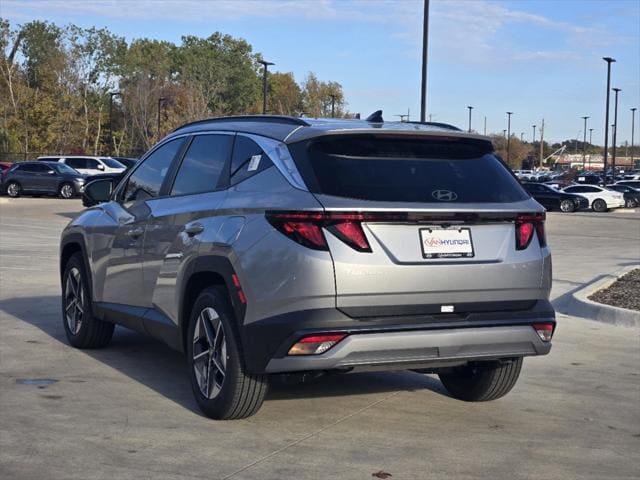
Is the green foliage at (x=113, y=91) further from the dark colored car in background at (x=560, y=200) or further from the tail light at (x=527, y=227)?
the tail light at (x=527, y=227)

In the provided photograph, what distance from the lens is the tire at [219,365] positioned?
5.79m

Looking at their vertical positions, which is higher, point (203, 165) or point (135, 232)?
point (203, 165)

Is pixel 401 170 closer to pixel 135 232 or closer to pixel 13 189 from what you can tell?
pixel 135 232

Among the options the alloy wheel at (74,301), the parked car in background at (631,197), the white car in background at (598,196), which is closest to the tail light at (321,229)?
the alloy wheel at (74,301)

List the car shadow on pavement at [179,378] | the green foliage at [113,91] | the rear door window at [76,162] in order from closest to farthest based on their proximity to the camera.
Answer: the car shadow on pavement at [179,378] < the rear door window at [76,162] < the green foliage at [113,91]

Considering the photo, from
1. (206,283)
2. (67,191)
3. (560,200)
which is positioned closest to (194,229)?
(206,283)

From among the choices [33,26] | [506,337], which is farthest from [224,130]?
[33,26]

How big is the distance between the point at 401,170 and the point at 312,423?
5.50ft

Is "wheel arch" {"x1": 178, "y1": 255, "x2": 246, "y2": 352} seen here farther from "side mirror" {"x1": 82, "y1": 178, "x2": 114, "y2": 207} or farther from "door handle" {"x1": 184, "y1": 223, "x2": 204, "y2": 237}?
"side mirror" {"x1": 82, "y1": 178, "x2": 114, "y2": 207}

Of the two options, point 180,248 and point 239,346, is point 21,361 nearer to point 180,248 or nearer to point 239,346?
point 180,248

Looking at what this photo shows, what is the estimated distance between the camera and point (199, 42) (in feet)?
415

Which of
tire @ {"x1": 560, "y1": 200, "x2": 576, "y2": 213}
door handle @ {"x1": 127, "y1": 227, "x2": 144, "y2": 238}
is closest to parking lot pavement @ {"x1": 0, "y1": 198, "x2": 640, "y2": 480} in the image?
door handle @ {"x1": 127, "y1": 227, "x2": 144, "y2": 238}

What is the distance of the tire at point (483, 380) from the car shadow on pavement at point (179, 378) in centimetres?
24

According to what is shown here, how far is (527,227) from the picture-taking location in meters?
5.98
